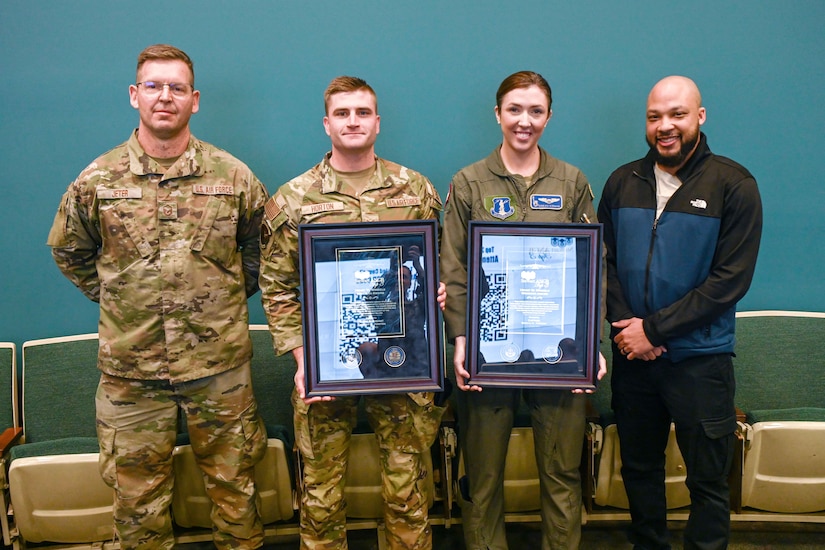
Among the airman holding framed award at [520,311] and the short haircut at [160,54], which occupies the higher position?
the short haircut at [160,54]

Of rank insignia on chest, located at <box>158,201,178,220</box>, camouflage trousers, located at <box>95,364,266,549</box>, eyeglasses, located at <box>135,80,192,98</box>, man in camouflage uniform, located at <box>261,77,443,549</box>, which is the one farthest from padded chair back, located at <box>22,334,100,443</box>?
eyeglasses, located at <box>135,80,192,98</box>

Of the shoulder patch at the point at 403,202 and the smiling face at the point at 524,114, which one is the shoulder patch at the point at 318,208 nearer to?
the shoulder patch at the point at 403,202

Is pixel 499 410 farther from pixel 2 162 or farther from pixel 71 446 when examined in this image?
pixel 2 162

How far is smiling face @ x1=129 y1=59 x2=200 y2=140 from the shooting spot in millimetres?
2158

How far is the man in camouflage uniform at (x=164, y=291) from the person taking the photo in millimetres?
2219

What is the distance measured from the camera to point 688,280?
2297 millimetres

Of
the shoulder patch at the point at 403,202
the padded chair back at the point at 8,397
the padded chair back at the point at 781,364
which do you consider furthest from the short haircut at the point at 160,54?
the padded chair back at the point at 781,364

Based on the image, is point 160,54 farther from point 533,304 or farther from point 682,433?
point 682,433

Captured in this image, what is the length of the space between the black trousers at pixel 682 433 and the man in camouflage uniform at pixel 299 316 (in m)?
0.84

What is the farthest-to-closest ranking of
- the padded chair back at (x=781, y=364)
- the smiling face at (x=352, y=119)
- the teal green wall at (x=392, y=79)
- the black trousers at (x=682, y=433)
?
the padded chair back at (x=781, y=364) < the teal green wall at (x=392, y=79) < the black trousers at (x=682, y=433) < the smiling face at (x=352, y=119)

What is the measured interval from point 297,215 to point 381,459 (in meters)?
1.04

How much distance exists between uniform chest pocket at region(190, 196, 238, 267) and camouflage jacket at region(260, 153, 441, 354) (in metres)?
0.13

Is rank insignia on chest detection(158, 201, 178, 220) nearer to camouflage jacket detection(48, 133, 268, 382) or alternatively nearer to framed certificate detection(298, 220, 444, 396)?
camouflage jacket detection(48, 133, 268, 382)

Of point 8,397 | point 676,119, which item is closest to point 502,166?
point 676,119
